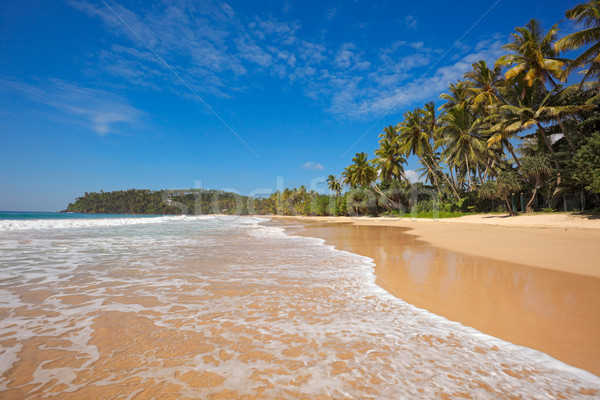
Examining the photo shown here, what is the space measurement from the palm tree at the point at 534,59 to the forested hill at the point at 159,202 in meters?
130

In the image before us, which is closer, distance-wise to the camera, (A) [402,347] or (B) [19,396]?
(B) [19,396]

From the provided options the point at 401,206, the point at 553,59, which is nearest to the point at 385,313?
the point at 553,59

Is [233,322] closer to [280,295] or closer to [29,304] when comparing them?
[280,295]

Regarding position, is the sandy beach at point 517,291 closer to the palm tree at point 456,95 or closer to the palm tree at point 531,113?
the palm tree at point 531,113

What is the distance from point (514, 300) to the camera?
12.1ft

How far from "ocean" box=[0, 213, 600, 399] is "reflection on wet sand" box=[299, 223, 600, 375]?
1.02 ft

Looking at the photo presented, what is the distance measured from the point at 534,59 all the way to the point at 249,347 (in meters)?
27.1

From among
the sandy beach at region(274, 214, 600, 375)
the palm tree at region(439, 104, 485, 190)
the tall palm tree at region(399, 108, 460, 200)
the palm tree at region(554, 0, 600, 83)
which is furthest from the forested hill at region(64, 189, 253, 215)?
the sandy beach at region(274, 214, 600, 375)

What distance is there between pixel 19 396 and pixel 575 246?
12.0 m

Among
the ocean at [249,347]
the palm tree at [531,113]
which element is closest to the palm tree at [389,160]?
the palm tree at [531,113]

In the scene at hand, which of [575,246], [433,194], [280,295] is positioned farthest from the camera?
[433,194]

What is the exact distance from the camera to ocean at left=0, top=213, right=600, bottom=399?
6.17 ft

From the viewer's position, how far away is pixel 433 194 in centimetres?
3684

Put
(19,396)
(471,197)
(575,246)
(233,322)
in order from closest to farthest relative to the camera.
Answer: (19,396)
(233,322)
(575,246)
(471,197)
